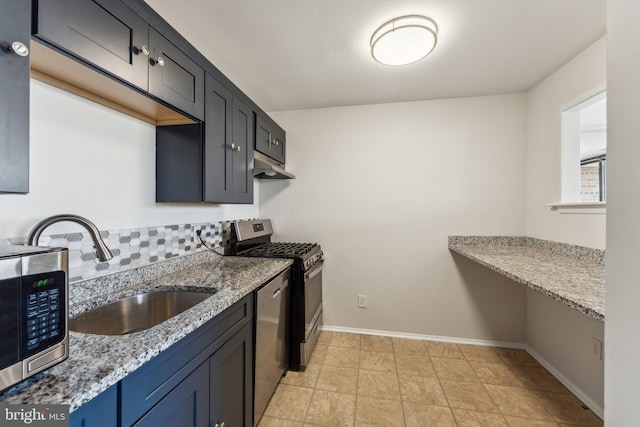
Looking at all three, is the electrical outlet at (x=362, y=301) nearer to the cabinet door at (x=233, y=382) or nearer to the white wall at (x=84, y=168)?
the cabinet door at (x=233, y=382)

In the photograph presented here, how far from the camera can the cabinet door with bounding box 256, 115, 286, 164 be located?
2217 millimetres

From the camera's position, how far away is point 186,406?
0.95m

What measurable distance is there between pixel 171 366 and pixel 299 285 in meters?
1.25

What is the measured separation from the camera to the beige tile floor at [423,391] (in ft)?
5.31

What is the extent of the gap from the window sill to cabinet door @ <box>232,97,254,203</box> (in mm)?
2439

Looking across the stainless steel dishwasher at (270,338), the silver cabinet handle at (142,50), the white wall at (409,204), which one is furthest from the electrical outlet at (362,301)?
the silver cabinet handle at (142,50)

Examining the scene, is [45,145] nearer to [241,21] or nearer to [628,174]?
[241,21]

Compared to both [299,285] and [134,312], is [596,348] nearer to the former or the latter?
[299,285]

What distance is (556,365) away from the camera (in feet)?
6.72

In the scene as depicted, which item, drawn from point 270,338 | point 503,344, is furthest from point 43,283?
point 503,344

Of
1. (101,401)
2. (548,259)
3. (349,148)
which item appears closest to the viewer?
(101,401)

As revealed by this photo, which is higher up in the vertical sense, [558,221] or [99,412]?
[558,221]

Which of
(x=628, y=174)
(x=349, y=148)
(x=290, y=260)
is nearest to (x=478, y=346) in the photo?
(x=290, y=260)

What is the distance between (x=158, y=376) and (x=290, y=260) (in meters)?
1.24
